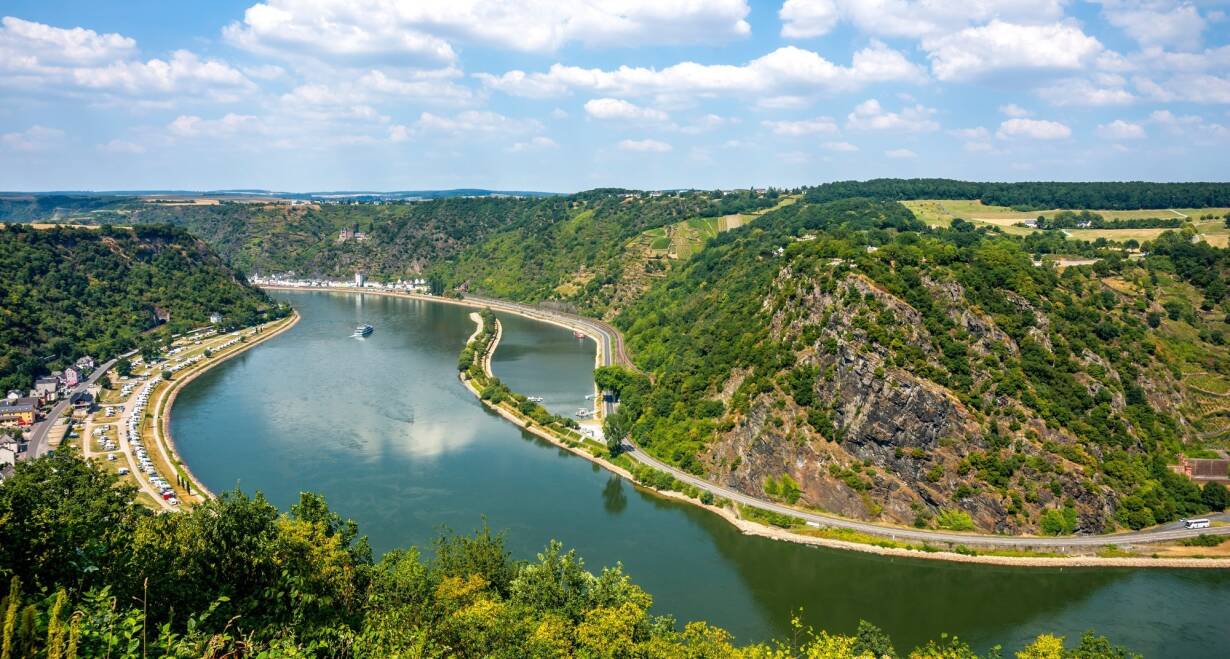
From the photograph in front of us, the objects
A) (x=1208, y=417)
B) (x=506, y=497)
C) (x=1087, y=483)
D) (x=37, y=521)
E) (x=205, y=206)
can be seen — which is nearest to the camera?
(x=37, y=521)

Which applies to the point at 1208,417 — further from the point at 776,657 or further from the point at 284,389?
the point at 284,389

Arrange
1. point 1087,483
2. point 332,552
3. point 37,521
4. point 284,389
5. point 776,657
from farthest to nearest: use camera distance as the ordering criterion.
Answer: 1. point 284,389
2. point 1087,483
3. point 332,552
4. point 776,657
5. point 37,521

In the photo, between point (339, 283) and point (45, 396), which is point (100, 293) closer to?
point (45, 396)

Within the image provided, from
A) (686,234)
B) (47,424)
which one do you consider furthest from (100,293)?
(686,234)

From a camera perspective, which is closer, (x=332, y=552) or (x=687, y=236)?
(x=332, y=552)

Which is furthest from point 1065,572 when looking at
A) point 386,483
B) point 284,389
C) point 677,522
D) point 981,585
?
point 284,389

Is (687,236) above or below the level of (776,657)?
above

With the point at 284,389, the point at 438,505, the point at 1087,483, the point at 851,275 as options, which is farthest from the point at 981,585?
the point at 284,389

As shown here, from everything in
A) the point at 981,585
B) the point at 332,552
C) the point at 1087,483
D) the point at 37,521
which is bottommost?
the point at 981,585
